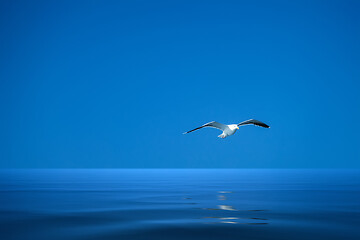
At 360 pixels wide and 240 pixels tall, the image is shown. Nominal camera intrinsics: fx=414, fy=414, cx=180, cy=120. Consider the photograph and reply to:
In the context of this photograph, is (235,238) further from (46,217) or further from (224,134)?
(224,134)

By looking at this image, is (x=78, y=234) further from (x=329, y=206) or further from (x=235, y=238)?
(x=329, y=206)

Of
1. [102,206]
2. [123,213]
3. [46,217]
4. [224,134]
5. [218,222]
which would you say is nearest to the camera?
[218,222]

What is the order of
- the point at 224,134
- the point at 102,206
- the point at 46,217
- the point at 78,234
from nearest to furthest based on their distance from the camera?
the point at 78,234, the point at 46,217, the point at 102,206, the point at 224,134

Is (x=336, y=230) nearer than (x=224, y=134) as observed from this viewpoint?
Yes

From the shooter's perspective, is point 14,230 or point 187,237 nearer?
point 187,237

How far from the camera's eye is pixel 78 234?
536 inches

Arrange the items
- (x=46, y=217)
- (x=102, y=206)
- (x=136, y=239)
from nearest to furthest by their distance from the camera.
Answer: (x=136, y=239) → (x=46, y=217) → (x=102, y=206)

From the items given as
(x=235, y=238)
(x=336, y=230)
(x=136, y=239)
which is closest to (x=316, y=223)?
(x=336, y=230)

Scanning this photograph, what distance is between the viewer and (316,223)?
52.3 ft

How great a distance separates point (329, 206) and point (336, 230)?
8374 millimetres

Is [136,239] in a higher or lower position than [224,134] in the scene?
lower

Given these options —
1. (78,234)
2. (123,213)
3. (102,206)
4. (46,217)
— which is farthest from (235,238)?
(102,206)

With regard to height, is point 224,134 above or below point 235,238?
above

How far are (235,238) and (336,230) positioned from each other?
160 inches
